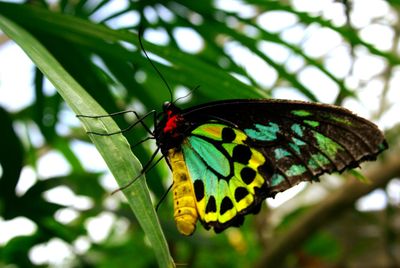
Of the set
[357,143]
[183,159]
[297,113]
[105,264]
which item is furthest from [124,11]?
[105,264]

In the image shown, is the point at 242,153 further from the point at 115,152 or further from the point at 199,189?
the point at 115,152

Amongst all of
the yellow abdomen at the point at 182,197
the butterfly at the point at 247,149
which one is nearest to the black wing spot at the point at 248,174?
the butterfly at the point at 247,149

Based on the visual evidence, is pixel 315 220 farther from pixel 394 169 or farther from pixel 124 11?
pixel 124 11

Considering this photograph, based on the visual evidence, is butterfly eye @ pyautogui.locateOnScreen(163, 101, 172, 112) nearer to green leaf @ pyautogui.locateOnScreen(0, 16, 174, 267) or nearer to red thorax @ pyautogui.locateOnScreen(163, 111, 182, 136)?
red thorax @ pyautogui.locateOnScreen(163, 111, 182, 136)

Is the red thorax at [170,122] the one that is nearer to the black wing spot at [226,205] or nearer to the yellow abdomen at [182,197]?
the yellow abdomen at [182,197]

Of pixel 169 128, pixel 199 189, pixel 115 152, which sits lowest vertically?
pixel 115 152

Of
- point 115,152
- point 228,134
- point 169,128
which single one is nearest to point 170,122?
point 169,128
